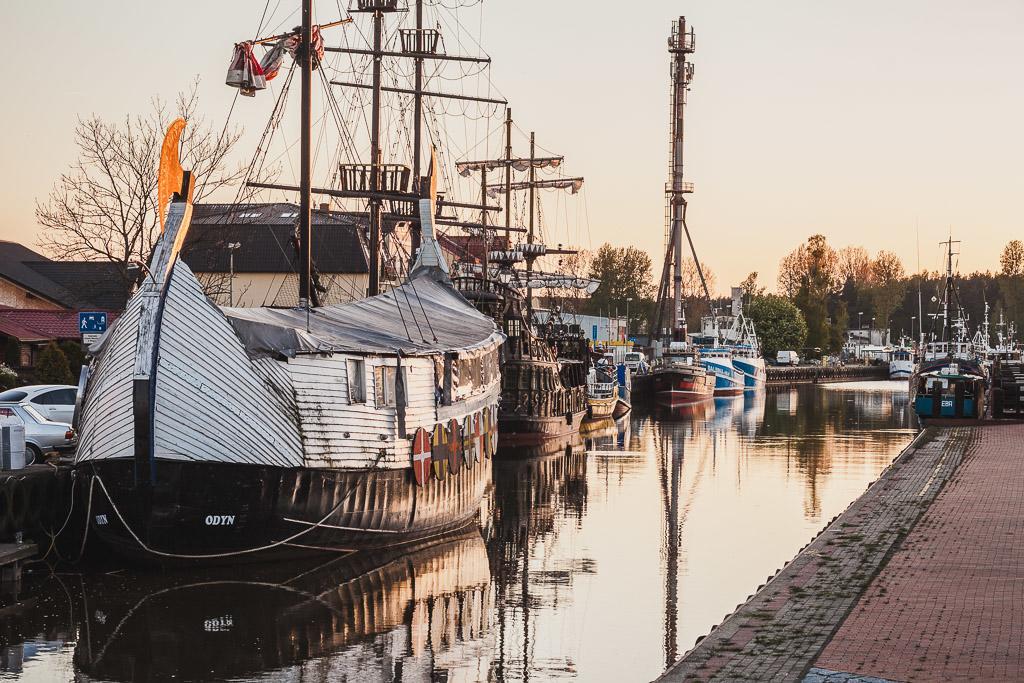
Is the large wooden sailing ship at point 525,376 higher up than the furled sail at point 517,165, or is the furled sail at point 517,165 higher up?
the furled sail at point 517,165

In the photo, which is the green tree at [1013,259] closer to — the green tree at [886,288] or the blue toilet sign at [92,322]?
the green tree at [886,288]

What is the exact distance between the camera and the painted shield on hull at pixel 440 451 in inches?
1021

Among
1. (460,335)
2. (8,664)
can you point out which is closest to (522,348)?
(460,335)

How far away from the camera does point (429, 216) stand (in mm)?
35375

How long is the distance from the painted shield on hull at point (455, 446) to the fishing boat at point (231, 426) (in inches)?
95.4

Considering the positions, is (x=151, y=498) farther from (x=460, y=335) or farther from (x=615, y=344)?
(x=615, y=344)

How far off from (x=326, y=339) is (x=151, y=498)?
4127mm

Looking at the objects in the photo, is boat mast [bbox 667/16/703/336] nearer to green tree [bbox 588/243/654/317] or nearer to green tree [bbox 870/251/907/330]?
green tree [bbox 588/243/654/317]

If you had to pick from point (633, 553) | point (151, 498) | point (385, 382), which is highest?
point (385, 382)

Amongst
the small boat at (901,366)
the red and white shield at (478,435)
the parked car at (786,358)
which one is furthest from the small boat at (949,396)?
the parked car at (786,358)

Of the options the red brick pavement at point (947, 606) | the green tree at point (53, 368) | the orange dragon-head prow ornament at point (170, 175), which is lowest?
the red brick pavement at point (947, 606)

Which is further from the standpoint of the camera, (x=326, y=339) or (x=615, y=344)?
(x=615, y=344)

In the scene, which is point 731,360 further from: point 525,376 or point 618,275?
point 525,376

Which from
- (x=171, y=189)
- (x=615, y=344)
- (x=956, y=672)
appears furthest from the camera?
(x=615, y=344)
